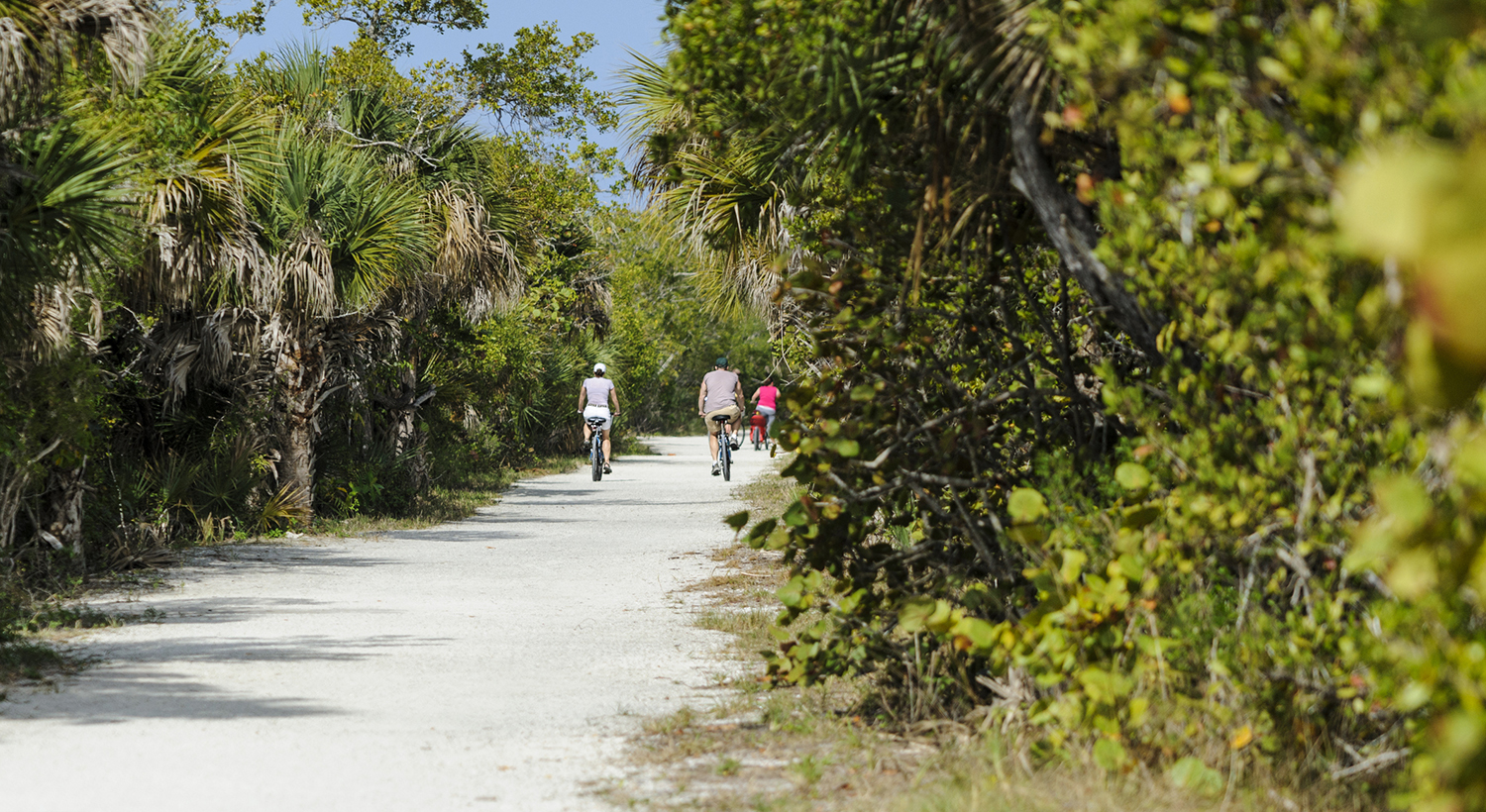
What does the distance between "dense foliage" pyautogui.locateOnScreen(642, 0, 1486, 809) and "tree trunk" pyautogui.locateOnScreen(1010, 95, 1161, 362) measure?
1 cm

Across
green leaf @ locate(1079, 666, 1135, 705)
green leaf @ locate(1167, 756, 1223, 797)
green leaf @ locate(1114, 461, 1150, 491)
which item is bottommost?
green leaf @ locate(1167, 756, 1223, 797)

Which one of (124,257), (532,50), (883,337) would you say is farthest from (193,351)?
(883,337)

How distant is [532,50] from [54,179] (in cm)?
1223

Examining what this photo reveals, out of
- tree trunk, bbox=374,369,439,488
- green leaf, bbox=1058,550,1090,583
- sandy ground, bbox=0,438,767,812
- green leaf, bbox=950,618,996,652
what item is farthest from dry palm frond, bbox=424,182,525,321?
green leaf, bbox=1058,550,1090,583

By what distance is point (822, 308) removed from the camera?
20.2 feet

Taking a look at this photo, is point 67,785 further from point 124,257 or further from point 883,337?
point 124,257

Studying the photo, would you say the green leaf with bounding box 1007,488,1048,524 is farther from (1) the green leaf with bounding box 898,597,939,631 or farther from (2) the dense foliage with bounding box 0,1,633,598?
(2) the dense foliage with bounding box 0,1,633,598

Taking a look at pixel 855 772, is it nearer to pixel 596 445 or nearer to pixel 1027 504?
pixel 1027 504

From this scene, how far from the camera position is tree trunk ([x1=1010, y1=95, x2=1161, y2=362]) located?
453 cm

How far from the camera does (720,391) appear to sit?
24.1 m

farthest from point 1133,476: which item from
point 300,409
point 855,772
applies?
point 300,409

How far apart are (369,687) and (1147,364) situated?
12.5ft

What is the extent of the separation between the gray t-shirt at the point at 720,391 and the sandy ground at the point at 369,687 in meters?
11.3

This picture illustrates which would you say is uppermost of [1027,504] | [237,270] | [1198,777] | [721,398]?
[237,270]
